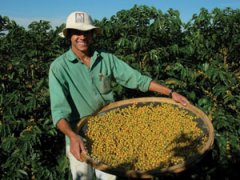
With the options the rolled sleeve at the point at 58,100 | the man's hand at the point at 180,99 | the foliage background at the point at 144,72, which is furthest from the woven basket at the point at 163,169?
the foliage background at the point at 144,72

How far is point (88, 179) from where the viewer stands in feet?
10.2

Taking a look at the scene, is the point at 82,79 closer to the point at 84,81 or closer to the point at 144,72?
the point at 84,81

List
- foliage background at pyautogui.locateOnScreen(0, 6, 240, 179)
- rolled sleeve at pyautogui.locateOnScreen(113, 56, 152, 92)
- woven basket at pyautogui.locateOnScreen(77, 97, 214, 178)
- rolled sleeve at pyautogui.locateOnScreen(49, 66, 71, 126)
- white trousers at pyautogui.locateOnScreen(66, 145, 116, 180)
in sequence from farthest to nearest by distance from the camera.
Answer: foliage background at pyautogui.locateOnScreen(0, 6, 240, 179)
rolled sleeve at pyautogui.locateOnScreen(113, 56, 152, 92)
white trousers at pyautogui.locateOnScreen(66, 145, 116, 180)
rolled sleeve at pyautogui.locateOnScreen(49, 66, 71, 126)
woven basket at pyautogui.locateOnScreen(77, 97, 214, 178)

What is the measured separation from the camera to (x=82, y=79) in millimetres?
3086

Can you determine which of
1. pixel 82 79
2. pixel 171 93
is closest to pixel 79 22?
pixel 82 79

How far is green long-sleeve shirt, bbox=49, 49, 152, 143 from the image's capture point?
291 cm

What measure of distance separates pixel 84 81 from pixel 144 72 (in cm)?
94

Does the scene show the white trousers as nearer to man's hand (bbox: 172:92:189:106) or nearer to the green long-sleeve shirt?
the green long-sleeve shirt

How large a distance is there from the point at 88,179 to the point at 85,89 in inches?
24.3

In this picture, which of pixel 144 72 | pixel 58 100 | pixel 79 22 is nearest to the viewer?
pixel 58 100

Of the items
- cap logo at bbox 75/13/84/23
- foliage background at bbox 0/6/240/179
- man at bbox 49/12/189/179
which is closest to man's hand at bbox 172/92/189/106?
man at bbox 49/12/189/179

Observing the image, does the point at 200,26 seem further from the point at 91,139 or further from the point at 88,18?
the point at 91,139

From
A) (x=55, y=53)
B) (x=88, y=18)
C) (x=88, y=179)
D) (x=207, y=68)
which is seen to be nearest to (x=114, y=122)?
(x=88, y=179)

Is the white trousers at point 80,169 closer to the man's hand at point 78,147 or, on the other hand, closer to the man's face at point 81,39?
the man's hand at point 78,147
